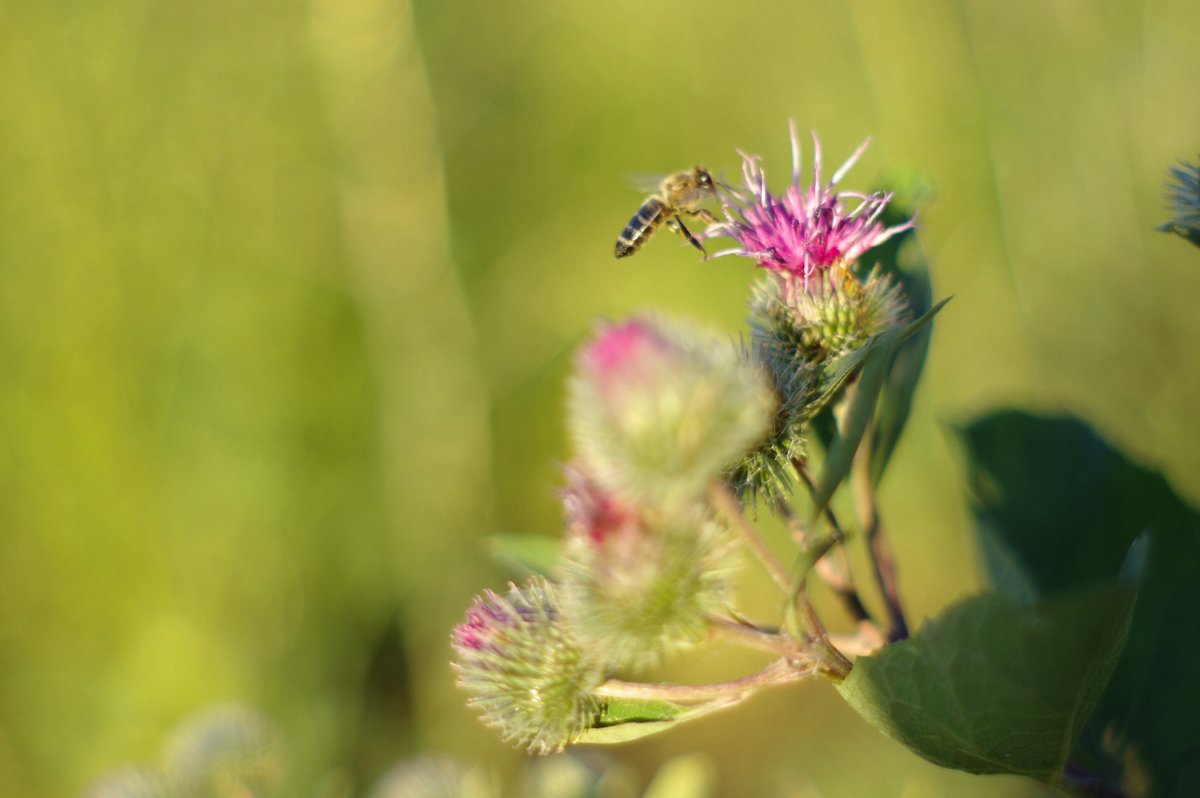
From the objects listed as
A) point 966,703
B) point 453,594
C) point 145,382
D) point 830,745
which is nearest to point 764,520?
point 830,745

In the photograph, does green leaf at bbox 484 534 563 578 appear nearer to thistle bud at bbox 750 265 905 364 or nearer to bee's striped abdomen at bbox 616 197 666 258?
thistle bud at bbox 750 265 905 364

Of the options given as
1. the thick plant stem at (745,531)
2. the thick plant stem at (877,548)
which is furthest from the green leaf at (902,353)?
the thick plant stem at (745,531)

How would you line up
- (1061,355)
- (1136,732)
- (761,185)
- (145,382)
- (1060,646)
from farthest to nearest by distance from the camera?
(145,382) → (1061,355) → (1136,732) → (761,185) → (1060,646)

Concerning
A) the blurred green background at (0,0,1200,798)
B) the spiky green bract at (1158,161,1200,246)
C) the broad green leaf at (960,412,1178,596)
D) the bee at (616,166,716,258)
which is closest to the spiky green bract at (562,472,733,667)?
the spiky green bract at (1158,161,1200,246)

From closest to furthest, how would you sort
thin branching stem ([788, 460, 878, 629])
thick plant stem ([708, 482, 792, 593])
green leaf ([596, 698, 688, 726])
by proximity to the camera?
thick plant stem ([708, 482, 792, 593])
green leaf ([596, 698, 688, 726])
thin branching stem ([788, 460, 878, 629])

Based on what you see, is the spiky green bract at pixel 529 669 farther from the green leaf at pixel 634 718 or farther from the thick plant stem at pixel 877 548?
the thick plant stem at pixel 877 548

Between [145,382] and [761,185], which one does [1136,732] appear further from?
[145,382]
